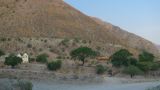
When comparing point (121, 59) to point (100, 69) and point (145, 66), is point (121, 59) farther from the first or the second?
point (100, 69)

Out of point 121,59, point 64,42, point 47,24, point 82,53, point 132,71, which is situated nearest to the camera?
point 132,71

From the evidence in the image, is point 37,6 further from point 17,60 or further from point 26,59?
point 17,60

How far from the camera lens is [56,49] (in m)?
91.9

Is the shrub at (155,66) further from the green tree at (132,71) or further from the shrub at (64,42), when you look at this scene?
the shrub at (64,42)

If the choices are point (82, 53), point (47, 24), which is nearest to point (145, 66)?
point (82, 53)

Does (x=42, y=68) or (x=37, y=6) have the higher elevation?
(x=37, y=6)

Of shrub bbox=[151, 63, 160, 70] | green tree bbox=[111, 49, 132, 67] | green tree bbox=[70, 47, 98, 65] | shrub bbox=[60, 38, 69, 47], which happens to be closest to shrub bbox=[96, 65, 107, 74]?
green tree bbox=[111, 49, 132, 67]

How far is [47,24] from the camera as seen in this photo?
10188 centimetres

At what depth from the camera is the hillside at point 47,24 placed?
9556 cm

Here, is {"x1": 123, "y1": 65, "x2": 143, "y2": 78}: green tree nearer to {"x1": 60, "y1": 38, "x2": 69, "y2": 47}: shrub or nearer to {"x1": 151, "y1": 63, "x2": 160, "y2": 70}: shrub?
{"x1": 151, "y1": 63, "x2": 160, "y2": 70}: shrub

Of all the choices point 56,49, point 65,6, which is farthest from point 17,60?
point 65,6

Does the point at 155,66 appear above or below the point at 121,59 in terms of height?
below

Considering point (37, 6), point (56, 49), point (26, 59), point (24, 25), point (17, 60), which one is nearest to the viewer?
point (17, 60)

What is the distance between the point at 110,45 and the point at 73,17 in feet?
51.9
